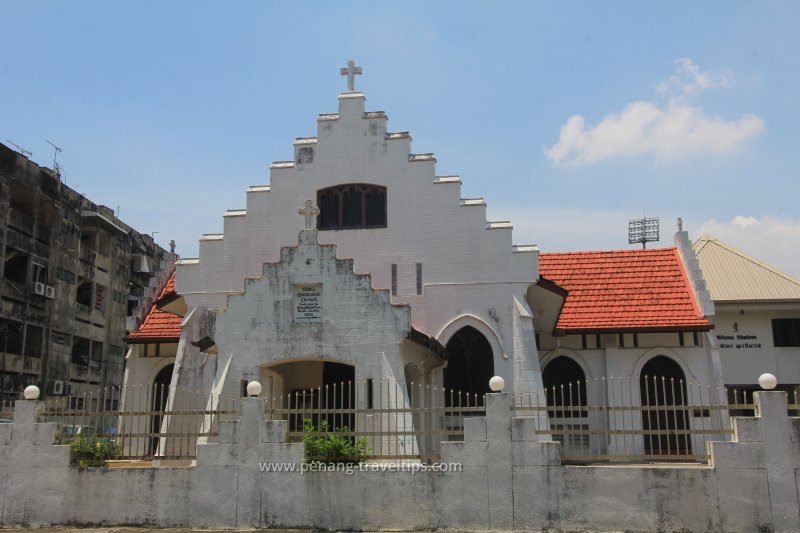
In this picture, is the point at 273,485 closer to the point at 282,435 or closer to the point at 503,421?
the point at 282,435

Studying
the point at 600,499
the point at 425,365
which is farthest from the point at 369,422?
the point at 600,499

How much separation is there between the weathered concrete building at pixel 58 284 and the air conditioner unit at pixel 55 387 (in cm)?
8

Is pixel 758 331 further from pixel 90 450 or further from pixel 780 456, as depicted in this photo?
pixel 90 450

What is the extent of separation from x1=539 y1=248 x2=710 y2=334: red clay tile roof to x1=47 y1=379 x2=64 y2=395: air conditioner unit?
28663 millimetres

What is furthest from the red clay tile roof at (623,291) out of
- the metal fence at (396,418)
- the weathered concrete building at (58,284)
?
the weathered concrete building at (58,284)

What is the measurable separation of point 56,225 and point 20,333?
6656mm

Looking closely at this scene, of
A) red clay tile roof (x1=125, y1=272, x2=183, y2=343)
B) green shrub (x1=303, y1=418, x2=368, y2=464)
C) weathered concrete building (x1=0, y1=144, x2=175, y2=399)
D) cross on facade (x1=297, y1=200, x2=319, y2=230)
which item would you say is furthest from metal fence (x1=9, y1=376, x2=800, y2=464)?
weathered concrete building (x1=0, y1=144, x2=175, y2=399)

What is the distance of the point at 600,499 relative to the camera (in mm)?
12297

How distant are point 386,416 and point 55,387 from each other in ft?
103

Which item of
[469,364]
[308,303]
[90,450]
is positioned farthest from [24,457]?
[469,364]

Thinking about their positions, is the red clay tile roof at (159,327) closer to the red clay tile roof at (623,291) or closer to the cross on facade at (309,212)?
the cross on facade at (309,212)

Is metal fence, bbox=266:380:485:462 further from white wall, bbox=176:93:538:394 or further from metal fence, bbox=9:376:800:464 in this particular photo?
white wall, bbox=176:93:538:394

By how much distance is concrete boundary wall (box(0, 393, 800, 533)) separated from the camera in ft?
39.9

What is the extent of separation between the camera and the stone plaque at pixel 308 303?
53.3ft
